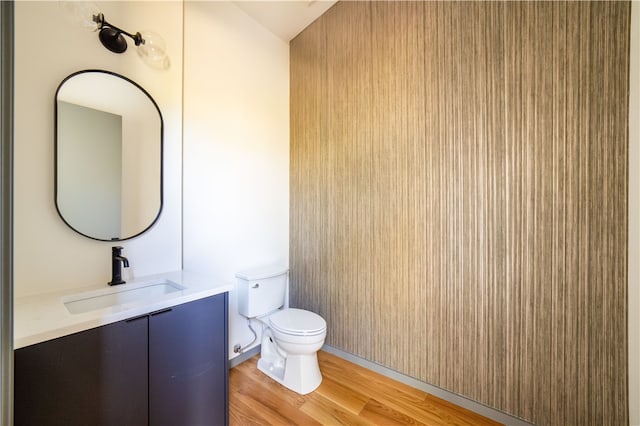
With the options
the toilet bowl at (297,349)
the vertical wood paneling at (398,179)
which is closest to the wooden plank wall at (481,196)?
the vertical wood paneling at (398,179)

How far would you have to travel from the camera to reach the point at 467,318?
1482mm

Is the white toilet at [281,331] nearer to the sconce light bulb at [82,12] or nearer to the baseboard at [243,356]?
the baseboard at [243,356]

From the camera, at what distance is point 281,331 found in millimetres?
1636

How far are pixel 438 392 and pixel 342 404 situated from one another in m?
0.62

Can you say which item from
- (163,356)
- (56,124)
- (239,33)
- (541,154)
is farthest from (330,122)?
(163,356)

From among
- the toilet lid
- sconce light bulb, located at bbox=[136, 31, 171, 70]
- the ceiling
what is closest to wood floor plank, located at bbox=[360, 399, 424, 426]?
the toilet lid

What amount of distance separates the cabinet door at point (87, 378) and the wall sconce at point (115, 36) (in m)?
1.43

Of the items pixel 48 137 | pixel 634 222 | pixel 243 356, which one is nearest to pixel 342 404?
pixel 243 356

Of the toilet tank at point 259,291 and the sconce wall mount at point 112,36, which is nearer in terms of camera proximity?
the sconce wall mount at point 112,36

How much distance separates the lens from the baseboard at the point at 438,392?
54.2 inches

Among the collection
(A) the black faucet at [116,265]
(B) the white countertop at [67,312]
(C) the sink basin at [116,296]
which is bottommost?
(C) the sink basin at [116,296]

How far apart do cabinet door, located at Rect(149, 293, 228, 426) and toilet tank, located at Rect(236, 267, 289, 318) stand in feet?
1.80

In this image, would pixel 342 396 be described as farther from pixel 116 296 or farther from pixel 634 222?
pixel 634 222

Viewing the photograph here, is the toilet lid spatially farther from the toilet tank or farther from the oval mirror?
the oval mirror
